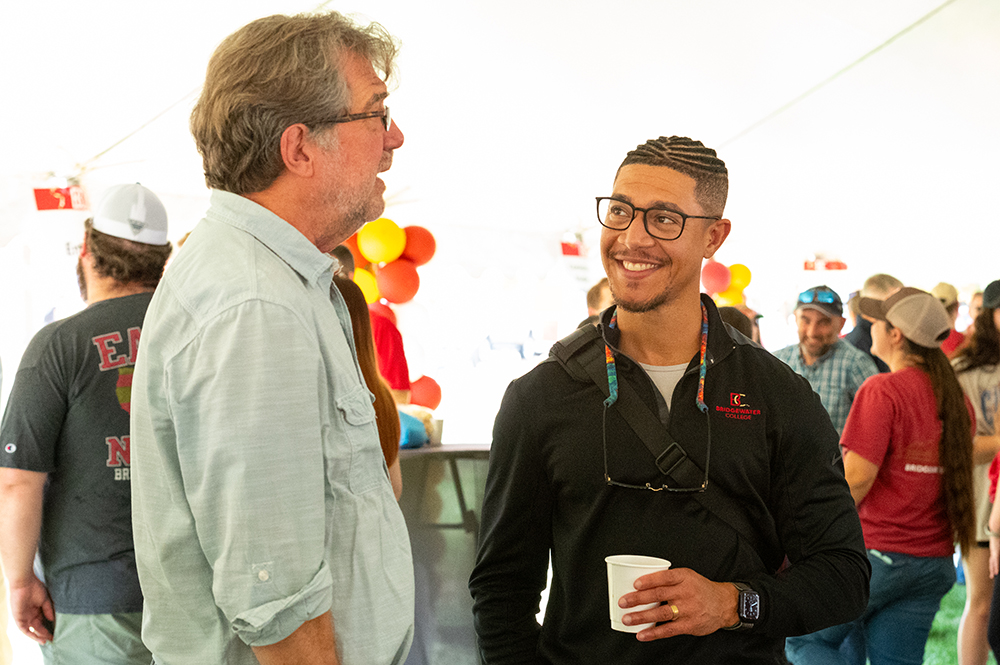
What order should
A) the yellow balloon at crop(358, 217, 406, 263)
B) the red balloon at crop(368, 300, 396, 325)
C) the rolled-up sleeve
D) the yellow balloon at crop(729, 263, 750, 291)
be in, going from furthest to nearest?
the yellow balloon at crop(729, 263, 750, 291)
the yellow balloon at crop(358, 217, 406, 263)
the red balloon at crop(368, 300, 396, 325)
the rolled-up sleeve


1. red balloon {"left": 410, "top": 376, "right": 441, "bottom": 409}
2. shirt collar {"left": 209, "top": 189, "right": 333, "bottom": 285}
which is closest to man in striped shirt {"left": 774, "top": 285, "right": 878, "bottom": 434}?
red balloon {"left": 410, "top": 376, "right": 441, "bottom": 409}

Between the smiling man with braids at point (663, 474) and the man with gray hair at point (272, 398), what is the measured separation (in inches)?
17.0

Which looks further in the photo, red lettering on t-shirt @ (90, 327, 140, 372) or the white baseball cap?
the white baseball cap

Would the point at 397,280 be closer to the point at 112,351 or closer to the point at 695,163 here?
the point at 112,351

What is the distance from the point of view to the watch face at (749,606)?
4.62 ft

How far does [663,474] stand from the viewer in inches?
59.6

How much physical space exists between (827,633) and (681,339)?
2.01m

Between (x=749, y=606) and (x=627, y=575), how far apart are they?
277mm

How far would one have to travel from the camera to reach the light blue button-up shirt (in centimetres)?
99

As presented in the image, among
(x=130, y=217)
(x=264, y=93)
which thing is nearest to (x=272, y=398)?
(x=264, y=93)

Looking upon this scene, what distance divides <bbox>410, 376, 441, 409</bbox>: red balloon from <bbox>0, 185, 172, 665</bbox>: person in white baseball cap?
11.6 feet

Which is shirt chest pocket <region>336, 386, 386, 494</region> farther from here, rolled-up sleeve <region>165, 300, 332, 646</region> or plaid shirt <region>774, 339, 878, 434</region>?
plaid shirt <region>774, 339, 878, 434</region>

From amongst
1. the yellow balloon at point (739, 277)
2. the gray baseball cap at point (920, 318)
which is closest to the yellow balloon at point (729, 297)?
the yellow balloon at point (739, 277)

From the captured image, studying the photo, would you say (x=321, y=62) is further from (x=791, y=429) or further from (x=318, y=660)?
(x=791, y=429)
